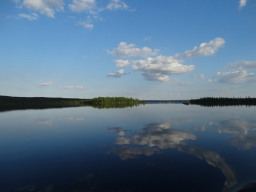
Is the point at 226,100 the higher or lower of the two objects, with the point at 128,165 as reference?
higher

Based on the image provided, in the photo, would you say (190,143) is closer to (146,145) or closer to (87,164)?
(146,145)

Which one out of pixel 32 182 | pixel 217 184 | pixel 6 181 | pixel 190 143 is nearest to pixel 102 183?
pixel 32 182

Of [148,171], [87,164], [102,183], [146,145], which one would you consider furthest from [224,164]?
[87,164]

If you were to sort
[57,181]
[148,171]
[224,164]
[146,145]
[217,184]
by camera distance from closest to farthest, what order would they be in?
1. [217,184]
2. [57,181]
3. [148,171]
4. [224,164]
5. [146,145]

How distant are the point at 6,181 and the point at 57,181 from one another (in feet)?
6.72

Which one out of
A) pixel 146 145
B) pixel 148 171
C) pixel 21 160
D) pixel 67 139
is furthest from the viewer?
pixel 67 139

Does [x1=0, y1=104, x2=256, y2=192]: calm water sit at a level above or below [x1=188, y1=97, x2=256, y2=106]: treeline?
below

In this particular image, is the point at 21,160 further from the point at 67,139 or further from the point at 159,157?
the point at 159,157

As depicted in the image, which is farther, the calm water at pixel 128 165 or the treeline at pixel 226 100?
the treeline at pixel 226 100

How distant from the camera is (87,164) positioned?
28.2 feet

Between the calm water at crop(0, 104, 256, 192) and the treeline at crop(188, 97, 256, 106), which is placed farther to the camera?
the treeline at crop(188, 97, 256, 106)

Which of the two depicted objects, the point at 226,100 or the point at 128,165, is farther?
the point at 226,100

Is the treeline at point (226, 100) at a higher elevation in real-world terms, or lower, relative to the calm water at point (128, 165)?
higher

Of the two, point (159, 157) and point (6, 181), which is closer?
point (6, 181)
